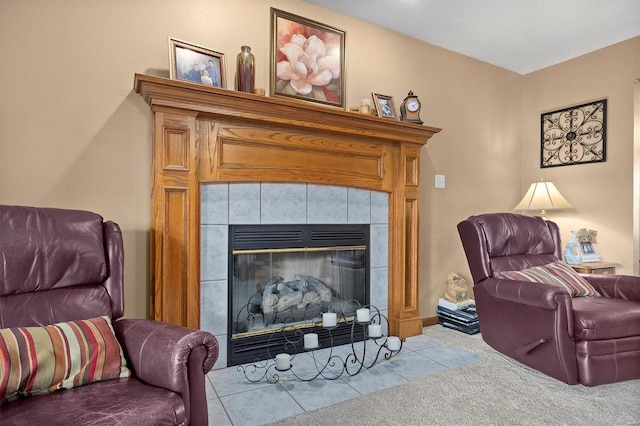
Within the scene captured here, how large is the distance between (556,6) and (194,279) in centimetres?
328

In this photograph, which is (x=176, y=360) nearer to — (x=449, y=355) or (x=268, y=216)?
(x=268, y=216)

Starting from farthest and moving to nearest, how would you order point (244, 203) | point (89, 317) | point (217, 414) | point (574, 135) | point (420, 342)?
1. point (574, 135)
2. point (420, 342)
3. point (244, 203)
4. point (217, 414)
5. point (89, 317)

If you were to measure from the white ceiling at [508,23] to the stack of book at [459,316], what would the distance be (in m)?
2.36

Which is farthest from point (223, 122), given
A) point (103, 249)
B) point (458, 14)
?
point (458, 14)

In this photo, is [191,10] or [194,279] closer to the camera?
[194,279]

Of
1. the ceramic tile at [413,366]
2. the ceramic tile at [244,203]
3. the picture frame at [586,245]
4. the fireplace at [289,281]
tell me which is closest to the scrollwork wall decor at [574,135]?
the picture frame at [586,245]

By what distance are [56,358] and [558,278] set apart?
2772mm

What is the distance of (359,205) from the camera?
304cm

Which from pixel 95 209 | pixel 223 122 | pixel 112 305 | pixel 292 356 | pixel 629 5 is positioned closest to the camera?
pixel 112 305

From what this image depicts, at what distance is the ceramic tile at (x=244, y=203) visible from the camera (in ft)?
8.27

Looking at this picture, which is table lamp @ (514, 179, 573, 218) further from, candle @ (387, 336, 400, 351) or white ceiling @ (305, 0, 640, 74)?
candle @ (387, 336, 400, 351)

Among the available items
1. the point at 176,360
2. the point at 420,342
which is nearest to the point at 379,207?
the point at 420,342

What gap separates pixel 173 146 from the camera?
2232 millimetres

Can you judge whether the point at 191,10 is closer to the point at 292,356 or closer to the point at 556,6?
the point at 292,356
